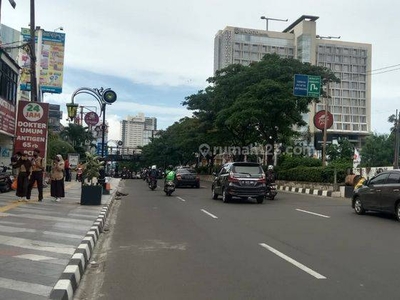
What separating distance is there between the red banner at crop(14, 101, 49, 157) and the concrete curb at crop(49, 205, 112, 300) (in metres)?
10.5

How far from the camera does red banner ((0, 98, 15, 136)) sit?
21.3 meters

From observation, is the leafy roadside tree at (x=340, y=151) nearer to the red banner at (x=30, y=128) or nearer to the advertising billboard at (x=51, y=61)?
the advertising billboard at (x=51, y=61)

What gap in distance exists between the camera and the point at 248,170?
65.1ft

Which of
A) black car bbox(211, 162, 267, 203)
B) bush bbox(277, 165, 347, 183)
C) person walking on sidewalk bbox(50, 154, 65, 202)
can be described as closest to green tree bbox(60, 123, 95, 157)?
bush bbox(277, 165, 347, 183)

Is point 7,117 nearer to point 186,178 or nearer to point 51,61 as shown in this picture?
point 186,178

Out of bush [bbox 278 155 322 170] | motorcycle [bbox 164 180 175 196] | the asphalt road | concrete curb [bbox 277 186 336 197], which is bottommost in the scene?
the asphalt road

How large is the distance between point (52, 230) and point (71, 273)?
405cm

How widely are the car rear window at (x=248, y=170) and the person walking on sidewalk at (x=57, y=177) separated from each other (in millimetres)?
7146

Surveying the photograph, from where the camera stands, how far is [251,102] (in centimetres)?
3177

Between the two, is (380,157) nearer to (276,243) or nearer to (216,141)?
(216,141)

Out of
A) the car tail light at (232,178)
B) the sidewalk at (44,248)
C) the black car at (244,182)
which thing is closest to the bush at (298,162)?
the black car at (244,182)

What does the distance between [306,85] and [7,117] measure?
1670 centimetres

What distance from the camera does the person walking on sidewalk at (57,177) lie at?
16.1m

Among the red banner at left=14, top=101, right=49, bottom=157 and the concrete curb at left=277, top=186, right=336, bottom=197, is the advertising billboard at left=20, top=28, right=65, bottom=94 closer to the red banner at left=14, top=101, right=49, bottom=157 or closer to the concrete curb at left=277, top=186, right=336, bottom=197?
the red banner at left=14, top=101, right=49, bottom=157
